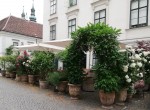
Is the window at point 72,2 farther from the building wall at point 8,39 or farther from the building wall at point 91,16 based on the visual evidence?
the building wall at point 8,39

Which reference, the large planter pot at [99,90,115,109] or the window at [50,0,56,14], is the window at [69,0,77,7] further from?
the large planter pot at [99,90,115,109]

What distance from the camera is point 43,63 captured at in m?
12.9

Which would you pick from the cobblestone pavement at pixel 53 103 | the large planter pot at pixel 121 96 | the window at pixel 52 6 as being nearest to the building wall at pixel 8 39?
the window at pixel 52 6

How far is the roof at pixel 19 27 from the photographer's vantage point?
33.5 m

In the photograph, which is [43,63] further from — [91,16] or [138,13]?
[138,13]

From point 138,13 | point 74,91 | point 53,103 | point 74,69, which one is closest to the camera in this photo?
point 53,103

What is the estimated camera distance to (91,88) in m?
12.2

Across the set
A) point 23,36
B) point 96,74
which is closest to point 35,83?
point 96,74

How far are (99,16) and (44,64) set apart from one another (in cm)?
609

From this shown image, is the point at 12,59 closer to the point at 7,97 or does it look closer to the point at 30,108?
the point at 7,97

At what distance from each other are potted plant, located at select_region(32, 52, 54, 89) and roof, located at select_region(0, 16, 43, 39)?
21.0 meters

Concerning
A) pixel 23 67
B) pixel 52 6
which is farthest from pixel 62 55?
pixel 52 6

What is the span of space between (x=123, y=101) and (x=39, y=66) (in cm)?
589

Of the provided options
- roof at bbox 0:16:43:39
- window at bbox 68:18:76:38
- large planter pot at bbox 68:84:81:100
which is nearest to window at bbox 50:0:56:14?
window at bbox 68:18:76:38
